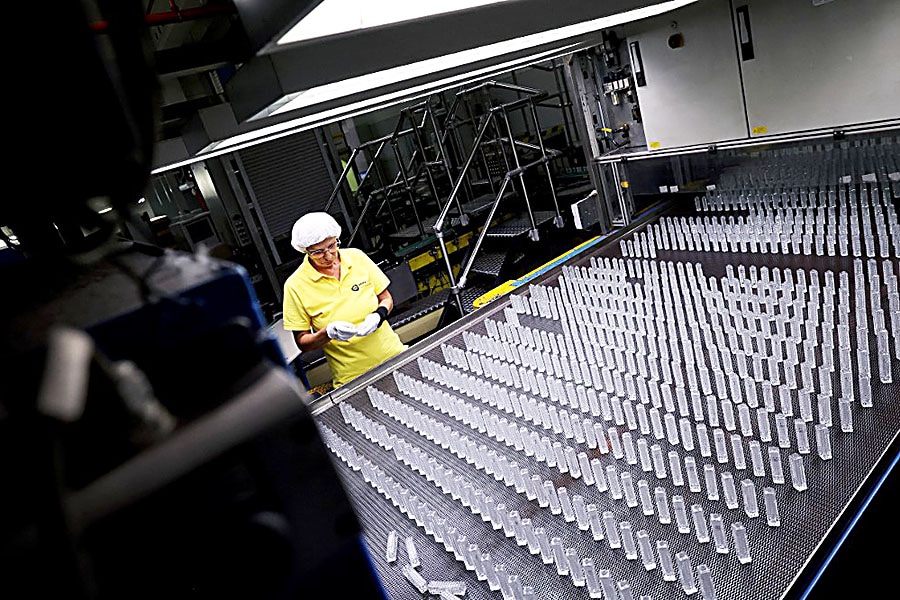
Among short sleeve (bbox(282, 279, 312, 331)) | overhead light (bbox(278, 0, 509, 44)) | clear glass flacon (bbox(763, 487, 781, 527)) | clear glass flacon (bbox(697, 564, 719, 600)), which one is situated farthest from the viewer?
short sleeve (bbox(282, 279, 312, 331))

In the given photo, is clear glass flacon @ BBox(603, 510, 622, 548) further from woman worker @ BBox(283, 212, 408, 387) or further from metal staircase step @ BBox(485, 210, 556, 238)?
metal staircase step @ BBox(485, 210, 556, 238)

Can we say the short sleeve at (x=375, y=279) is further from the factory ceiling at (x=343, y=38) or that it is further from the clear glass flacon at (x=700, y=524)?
the clear glass flacon at (x=700, y=524)

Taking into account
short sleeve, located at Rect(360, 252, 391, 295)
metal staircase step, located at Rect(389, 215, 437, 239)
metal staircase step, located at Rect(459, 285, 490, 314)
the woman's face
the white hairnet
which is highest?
the white hairnet

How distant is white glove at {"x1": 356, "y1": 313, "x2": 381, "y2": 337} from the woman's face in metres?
0.37

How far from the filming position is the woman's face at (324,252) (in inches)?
114

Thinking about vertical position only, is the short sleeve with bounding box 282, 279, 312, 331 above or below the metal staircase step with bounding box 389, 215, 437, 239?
above

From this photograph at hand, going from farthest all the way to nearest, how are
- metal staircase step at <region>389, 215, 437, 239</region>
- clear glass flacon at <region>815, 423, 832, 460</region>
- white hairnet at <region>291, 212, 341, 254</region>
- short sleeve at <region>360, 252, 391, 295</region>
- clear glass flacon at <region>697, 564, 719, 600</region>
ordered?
Answer: 1. metal staircase step at <region>389, 215, 437, 239</region>
2. short sleeve at <region>360, 252, 391, 295</region>
3. white hairnet at <region>291, 212, 341, 254</region>
4. clear glass flacon at <region>815, 423, 832, 460</region>
5. clear glass flacon at <region>697, 564, 719, 600</region>

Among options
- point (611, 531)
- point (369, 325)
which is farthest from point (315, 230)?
point (611, 531)

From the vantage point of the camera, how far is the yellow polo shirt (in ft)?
9.67

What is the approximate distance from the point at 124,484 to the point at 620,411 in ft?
4.55

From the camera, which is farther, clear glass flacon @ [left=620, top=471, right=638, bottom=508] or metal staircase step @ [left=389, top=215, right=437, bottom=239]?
metal staircase step @ [left=389, top=215, right=437, bottom=239]

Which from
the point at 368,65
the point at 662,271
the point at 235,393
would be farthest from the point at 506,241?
the point at 235,393

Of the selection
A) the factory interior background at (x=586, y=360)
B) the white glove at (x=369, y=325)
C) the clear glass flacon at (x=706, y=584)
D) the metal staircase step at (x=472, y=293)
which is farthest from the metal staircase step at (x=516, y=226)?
the clear glass flacon at (x=706, y=584)

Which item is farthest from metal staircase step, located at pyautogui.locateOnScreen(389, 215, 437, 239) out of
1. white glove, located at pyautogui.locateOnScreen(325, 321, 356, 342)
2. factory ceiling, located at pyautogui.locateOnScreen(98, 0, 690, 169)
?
factory ceiling, located at pyautogui.locateOnScreen(98, 0, 690, 169)
